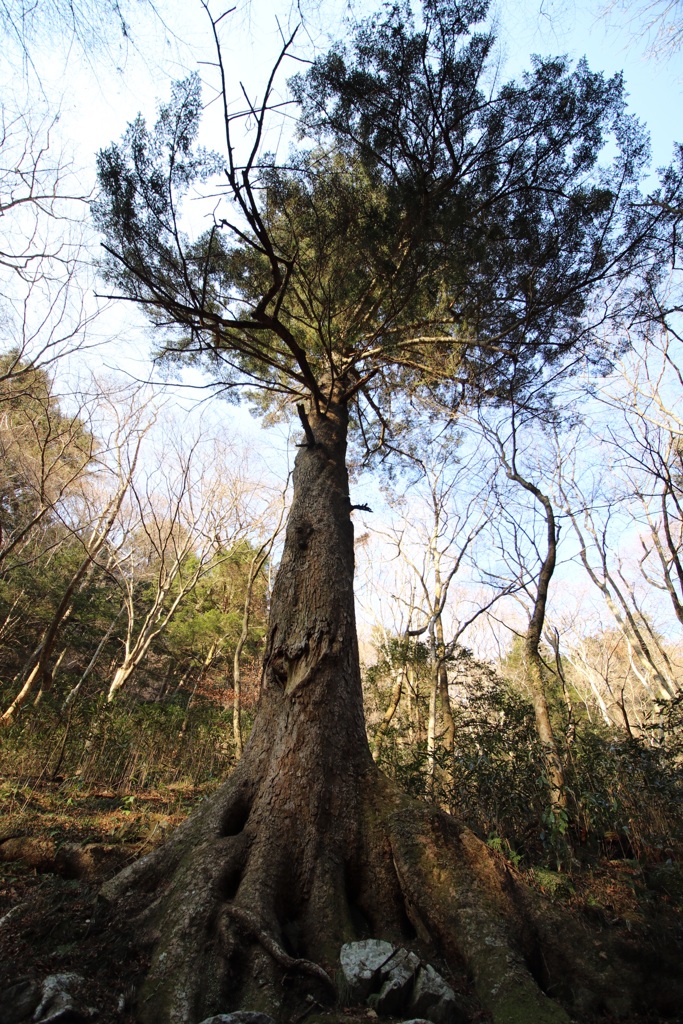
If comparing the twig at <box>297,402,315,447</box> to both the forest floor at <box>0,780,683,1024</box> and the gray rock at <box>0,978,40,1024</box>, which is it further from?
the gray rock at <box>0,978,40,1024</box>

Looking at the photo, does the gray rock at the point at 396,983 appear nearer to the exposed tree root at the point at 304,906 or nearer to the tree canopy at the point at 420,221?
the exposed tree root at the point at 304,906

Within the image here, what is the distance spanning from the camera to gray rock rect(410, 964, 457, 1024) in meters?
1.68

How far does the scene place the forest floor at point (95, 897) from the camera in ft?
5.78

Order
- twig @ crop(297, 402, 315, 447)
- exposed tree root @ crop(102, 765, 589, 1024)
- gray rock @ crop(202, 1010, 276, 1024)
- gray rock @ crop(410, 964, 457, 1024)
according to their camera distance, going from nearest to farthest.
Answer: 1. gray rock @ crop(202, 1010, 276, 1024)
2. gray rock @ crop(410, 964, 457, 1024)
3. exposed tree root @ crop(102, 765, 589, 1024)
4. twig @ crop(297, 402, 315, 447)

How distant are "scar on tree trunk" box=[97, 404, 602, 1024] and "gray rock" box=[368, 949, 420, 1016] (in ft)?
0.64

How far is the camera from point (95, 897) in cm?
227

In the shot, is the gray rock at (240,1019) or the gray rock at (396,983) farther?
the gray rock at (396,983)

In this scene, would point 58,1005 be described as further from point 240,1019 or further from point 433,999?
point 433,999

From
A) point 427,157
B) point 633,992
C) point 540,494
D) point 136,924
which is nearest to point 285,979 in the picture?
point 136,924

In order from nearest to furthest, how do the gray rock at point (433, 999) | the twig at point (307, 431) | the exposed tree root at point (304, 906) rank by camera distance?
the gray rock at point (433, 999)
the exposed tree root at point (304, 906)
the twig at point (307, 431)

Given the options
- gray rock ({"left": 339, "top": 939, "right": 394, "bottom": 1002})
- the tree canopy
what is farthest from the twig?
Result: gray rock ({"left": 339, "top": 939, "right": 394, "bottom": 1002})

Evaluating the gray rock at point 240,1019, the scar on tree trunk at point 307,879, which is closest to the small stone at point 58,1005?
the scar on tree trunk at point 307,879

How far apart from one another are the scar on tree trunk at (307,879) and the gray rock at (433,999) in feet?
0.58

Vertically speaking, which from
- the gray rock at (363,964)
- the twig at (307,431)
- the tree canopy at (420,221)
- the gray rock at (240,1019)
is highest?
the tree canopy at (420,221)
